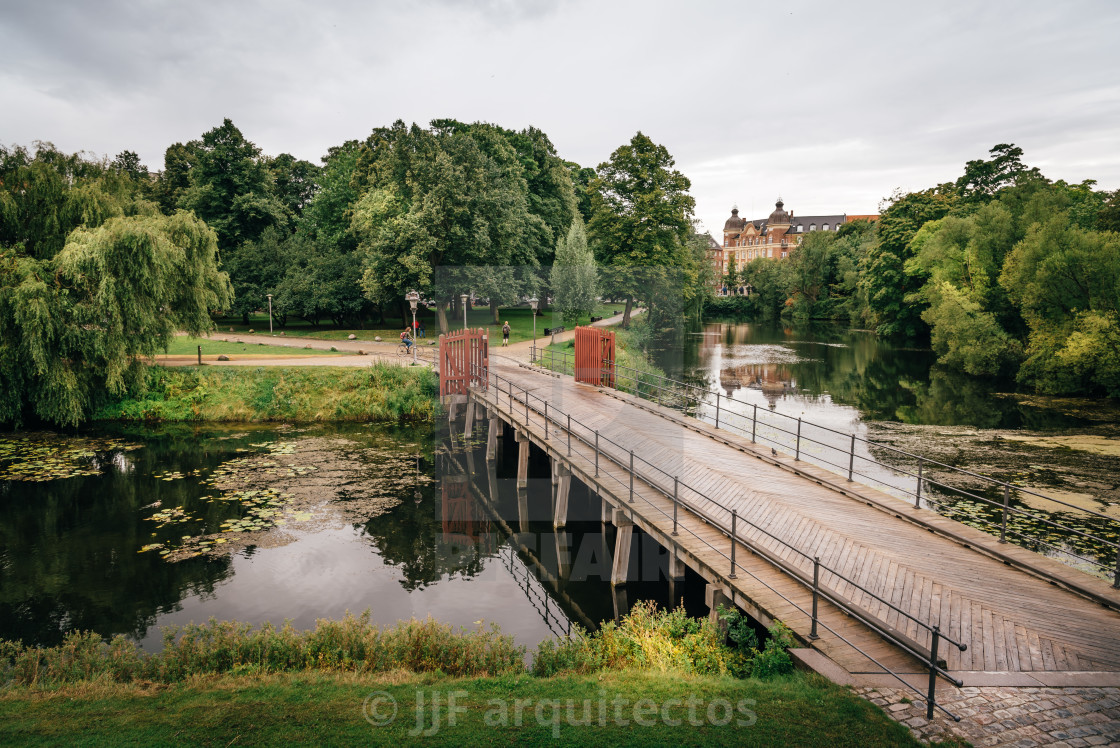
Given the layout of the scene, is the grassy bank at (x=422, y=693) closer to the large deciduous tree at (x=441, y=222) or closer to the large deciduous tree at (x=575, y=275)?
the large deciduous tree at (x=441, y=222)

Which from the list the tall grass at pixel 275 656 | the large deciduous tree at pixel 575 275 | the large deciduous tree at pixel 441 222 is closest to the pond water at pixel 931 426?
the large deciduous tree at pixel 575 275

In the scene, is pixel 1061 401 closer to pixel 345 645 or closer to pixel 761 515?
pixel 761 515

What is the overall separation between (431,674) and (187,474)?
16110 millimetres

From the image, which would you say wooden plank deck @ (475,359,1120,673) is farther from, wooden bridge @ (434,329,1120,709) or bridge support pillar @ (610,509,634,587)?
bridge support pillar @ (610,509,634,587)

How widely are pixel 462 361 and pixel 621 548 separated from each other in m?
14.3

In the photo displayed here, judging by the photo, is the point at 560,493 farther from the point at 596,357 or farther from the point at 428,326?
the point at 428,326

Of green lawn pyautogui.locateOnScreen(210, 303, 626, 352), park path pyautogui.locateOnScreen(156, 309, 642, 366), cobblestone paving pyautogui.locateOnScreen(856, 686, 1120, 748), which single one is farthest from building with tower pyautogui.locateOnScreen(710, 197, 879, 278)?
cobblestone paving pyautogui.locateOnScreen(856, 686, 1120, 748)

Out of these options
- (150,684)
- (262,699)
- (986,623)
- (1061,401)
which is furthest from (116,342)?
(1061,401)

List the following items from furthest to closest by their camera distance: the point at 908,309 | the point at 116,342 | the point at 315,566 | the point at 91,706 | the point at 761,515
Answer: the point at 908,309 < the point at 116,342 < the point at 315,566 < the point at 761,515 < the point at 91,706

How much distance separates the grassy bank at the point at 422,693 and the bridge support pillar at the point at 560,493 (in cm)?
650

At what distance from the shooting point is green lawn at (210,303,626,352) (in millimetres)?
44906

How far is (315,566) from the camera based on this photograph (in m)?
14.4

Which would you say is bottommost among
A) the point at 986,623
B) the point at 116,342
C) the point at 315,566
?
the point at 315,566

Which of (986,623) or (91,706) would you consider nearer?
(91,706)
